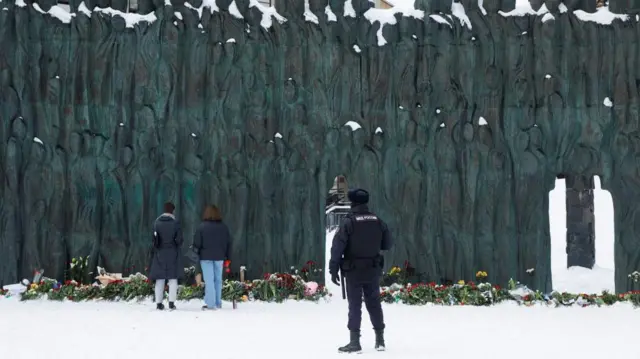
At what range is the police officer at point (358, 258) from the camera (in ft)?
26.5

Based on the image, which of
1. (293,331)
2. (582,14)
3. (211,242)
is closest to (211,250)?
(211,242)

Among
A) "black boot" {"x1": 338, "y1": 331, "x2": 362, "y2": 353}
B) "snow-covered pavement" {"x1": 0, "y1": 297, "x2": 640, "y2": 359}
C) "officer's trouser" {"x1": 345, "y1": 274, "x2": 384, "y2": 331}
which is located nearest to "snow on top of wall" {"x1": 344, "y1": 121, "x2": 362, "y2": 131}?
"snow-covered pavement" {"x1": 0, "y1": 297, "x2": 640, "y2": 359}

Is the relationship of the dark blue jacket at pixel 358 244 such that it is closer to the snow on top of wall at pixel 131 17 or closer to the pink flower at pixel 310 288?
the pink flower at pixel 310 288

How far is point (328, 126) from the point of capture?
14.7 m

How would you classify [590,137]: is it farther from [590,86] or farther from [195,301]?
[195,301]

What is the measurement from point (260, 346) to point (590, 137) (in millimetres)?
8164

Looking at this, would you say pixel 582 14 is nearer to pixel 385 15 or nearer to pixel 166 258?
pixel 385 15

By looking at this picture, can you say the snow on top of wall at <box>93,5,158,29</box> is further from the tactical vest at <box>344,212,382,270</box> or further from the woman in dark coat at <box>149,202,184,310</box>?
the tactical vest at <box>344,212,382,270</box>

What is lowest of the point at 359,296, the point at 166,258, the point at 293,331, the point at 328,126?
the point at 293,331

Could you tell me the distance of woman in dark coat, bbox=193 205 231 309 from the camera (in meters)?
11.9

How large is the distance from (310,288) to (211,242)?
7.43 feet

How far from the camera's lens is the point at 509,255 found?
14.7 m

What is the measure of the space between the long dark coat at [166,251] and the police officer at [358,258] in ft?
14.4

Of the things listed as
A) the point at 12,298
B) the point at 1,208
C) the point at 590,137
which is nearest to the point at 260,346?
the point at 12,298
